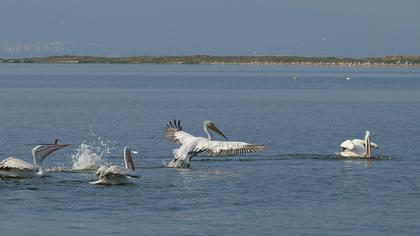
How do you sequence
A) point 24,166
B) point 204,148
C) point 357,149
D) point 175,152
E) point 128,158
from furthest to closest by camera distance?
point 357,149
point 175,152
point 204,148
point 128,158
point 24,166

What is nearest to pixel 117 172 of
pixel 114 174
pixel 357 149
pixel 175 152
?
pixel 114 174

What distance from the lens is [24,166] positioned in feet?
60.3

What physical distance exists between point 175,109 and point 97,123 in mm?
9777

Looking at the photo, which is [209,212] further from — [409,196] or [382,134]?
[382,134]

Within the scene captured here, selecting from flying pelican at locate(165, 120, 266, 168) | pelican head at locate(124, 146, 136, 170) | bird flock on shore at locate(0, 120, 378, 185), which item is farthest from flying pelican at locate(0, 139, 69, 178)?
flying pelican at locate(165, 120, 266, 168)

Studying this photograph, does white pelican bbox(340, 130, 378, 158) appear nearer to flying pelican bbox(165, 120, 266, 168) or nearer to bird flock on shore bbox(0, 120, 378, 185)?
bird flock on shore bbox(0, 120, 378, 185)

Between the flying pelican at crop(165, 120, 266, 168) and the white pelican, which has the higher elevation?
the flying pelican at crop(165, 120, 266, 168)

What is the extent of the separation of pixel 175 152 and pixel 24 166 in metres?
4.20

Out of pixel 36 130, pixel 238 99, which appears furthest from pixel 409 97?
pixel 36 130

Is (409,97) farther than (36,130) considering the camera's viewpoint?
Yes

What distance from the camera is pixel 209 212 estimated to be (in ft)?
51.1

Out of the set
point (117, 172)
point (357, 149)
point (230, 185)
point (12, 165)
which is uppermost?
point (12, 165)

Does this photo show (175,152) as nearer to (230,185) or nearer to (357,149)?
(230,185)

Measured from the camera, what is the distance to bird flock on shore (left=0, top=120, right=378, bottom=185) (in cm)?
1811
